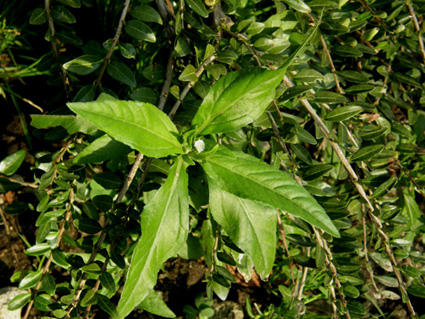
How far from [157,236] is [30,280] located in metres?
0.85

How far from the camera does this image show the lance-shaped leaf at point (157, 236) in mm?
1137

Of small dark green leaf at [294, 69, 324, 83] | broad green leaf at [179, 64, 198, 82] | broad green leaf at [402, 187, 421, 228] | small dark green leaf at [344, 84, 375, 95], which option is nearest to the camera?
broad green leaf at [179, 64, 198, 82]

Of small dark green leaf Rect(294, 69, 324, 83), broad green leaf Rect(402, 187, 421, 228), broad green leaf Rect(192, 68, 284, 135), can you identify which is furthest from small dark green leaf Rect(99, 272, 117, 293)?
broad green leaf Rect(402, 187, 421, 228)

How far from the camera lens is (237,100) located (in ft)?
4.42

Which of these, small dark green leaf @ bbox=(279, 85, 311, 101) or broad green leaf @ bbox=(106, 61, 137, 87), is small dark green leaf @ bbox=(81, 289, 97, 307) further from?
small dark green leaf @ bbox=(279, 85, 311, 101)

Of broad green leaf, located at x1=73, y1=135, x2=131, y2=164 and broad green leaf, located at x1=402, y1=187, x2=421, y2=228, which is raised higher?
broad green leaf, located at x1=73, y1=135, x2=131, y2=164

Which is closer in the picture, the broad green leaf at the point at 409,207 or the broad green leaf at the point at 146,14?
the broad green leaf at the point at 146,14

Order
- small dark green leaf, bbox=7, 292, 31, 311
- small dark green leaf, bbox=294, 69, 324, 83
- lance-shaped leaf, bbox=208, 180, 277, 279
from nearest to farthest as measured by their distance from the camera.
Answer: lance-shaped leaf, bbox=208, 180, 277, 279
small dark green leaf, bbox=7, 292, 31, 311
small dark green leaf, bbox=294, 69, 324, 83

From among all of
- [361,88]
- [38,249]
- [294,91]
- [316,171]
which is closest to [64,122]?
[38,249]

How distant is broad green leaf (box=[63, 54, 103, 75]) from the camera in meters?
1.64

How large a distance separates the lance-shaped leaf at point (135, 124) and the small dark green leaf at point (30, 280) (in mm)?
940

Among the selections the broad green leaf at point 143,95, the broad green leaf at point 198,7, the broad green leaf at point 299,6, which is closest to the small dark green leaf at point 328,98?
the broad green leaf at point 299,6

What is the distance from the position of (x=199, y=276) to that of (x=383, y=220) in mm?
1227

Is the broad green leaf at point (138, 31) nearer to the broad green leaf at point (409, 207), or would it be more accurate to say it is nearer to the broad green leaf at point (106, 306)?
the broad green leaf at point (106, 306)
